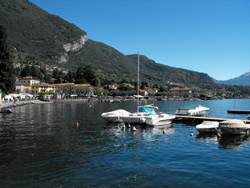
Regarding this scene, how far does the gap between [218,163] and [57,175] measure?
35.4 ft

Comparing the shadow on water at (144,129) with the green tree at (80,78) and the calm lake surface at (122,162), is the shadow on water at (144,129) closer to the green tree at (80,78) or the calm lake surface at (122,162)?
the calm lake surface at (122,162)

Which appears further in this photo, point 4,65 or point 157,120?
point 4,65

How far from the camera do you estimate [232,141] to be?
2159cm

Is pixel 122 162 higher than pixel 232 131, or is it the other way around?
pixel 232 131

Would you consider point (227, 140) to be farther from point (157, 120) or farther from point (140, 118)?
point (140, 118)

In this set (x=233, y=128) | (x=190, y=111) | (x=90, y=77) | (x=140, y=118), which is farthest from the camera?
(x=90, y=77)

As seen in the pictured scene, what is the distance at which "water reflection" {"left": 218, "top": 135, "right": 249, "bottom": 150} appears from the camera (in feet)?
63.0

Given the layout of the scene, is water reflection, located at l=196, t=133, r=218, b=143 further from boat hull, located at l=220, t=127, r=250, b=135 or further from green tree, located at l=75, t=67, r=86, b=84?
green tree, located at l=75, t=67, r=86, b=84

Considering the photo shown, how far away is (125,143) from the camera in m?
20.2

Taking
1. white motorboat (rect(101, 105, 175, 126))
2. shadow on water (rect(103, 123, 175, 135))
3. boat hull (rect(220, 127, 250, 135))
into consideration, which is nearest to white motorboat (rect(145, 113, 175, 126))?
white motorboat (rect(101, 105, 175, 126))

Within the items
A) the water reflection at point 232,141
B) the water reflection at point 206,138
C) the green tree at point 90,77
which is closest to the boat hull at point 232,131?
the water reflection at point 232,141

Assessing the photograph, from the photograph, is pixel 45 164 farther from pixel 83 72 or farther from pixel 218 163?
pixel 83 72

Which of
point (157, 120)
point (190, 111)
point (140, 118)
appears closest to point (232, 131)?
point (157, 120)

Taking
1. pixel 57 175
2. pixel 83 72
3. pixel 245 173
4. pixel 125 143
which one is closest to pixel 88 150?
pixel 125 143
